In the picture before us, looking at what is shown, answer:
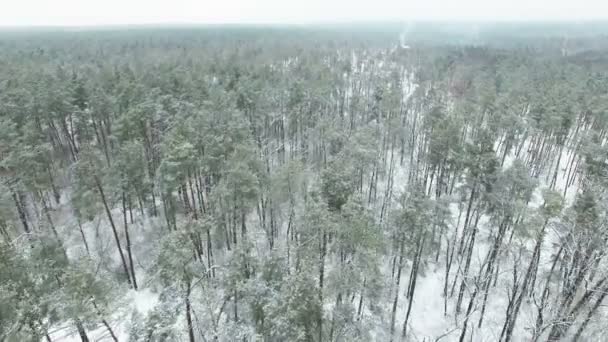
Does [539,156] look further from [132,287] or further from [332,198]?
[132,287]

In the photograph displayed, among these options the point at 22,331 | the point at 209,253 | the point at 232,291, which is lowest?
the point at 209,253

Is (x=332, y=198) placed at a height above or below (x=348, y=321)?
above

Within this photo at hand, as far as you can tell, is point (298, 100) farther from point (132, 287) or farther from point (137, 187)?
point (132, 287)

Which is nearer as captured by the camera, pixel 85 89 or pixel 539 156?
pixel 85 89

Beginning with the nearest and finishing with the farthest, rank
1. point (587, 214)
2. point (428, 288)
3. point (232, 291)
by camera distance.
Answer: point (232, 291) < point (587, 214) < point (428, 288)

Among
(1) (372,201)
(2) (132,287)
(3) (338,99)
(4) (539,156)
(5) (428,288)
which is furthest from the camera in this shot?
(3) (338,99)

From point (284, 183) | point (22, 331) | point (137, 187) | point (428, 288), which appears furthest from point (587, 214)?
point (137, 187)
